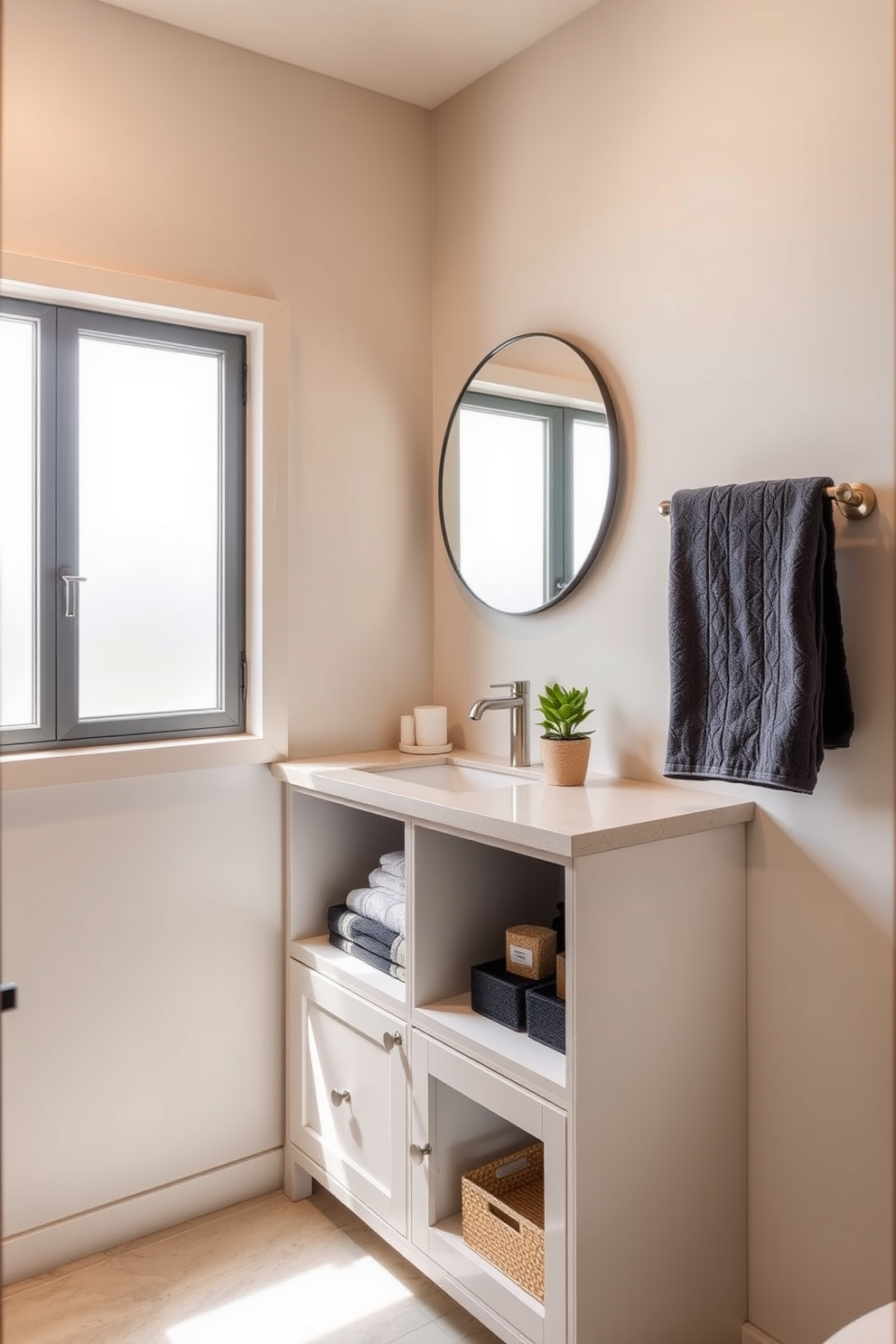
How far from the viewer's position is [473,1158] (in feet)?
5.81

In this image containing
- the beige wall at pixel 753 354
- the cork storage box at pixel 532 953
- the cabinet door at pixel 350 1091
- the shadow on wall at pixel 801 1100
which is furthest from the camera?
the cabinet door at pixel 350 1091

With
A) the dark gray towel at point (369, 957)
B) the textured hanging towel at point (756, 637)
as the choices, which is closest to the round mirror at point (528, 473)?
the textured hanging towel at point (756, 637)

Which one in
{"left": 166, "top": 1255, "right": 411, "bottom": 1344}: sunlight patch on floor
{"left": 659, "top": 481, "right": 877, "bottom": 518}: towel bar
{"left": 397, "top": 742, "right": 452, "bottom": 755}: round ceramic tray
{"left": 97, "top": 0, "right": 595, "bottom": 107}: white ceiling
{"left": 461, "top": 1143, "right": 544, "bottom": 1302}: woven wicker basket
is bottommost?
{"left": 166, "top": 1255, "right": 411, "bottom": 1344}: sunlight patch on floor

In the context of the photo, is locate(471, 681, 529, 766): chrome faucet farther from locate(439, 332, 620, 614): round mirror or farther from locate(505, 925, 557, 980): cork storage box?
locate(505, 925, 557, 980): cork storage box

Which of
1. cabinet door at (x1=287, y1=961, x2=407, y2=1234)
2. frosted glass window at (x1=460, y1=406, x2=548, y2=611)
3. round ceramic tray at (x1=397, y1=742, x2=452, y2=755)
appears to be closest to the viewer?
cabinet door at (x1=287, y1=961, x2=407, y2=1234)

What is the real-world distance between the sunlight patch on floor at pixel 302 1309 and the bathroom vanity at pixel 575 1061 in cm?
10

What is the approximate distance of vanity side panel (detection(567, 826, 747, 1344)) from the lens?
143 cm

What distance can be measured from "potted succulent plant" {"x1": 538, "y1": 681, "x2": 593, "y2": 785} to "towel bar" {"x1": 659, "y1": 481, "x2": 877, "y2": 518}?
602mm

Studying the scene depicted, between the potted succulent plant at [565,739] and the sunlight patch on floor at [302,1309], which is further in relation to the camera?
the potted succulent plant at [565,739]

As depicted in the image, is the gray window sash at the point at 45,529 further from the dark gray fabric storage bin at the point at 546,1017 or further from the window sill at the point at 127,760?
the dark gray fabric storage bin at the point at 546,1017

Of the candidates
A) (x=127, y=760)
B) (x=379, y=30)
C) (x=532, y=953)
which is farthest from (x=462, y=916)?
(x=379, y=30)

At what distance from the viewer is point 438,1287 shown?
71.4 inches

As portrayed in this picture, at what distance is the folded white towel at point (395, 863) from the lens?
1.97m

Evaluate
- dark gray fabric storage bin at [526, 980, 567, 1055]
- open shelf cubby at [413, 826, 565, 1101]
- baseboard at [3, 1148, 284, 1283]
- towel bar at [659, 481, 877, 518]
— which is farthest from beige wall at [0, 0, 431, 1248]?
towel bar at [659, 481, 877, 518]
